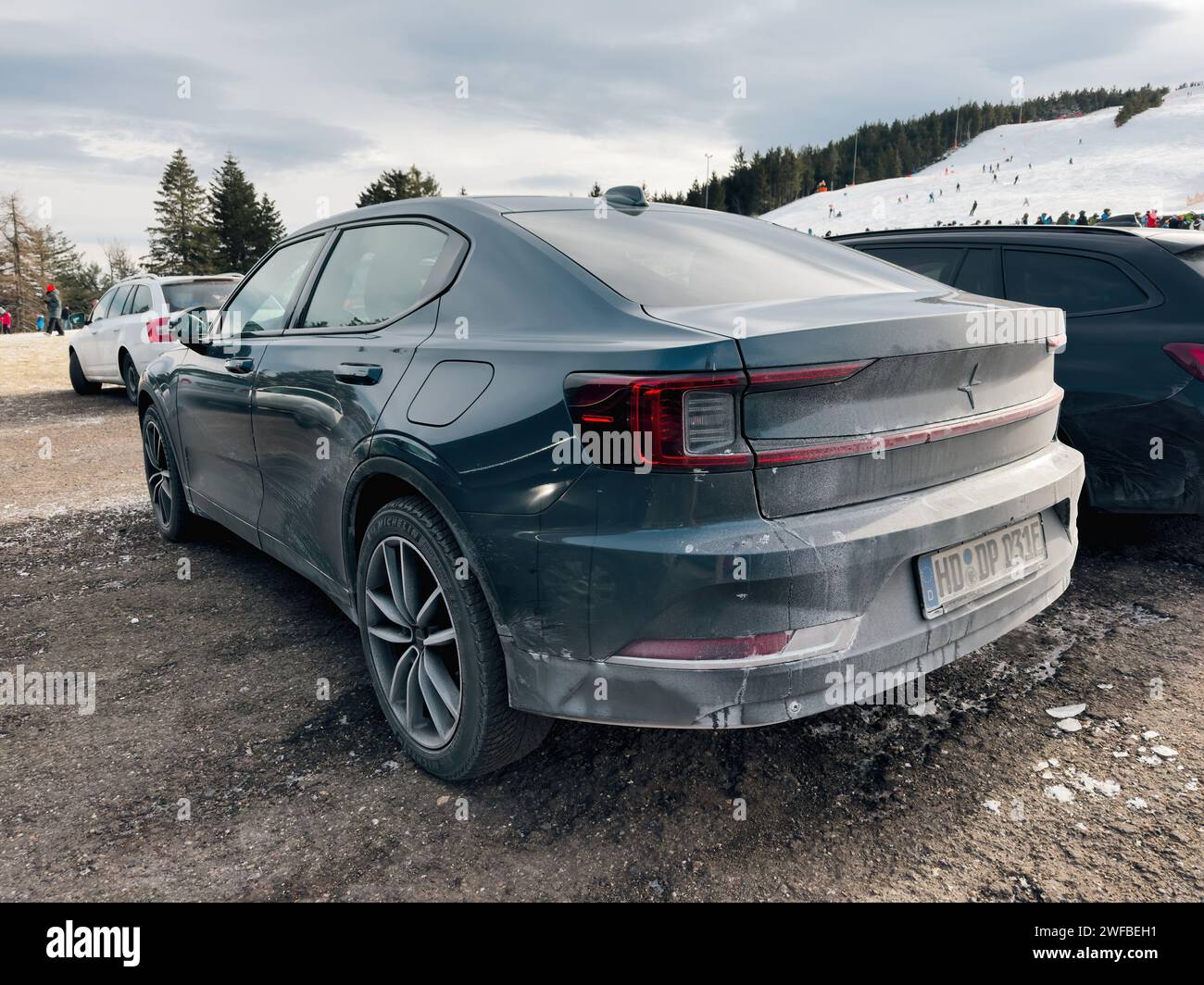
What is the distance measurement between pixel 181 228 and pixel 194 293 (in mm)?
68633

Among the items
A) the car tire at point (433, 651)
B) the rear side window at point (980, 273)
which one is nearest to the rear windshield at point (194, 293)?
the rear side window at point (980, 273)

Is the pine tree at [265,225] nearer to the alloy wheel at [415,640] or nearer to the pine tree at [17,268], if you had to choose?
the pine tree at [17,268]

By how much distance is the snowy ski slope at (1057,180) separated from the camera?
47.0 metres

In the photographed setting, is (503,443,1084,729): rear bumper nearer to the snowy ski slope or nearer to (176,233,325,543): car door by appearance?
(176,233,325,543): car door

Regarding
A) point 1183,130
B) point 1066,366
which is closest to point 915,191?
point 1183,130

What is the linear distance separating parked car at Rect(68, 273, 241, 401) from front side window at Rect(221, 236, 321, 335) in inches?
243

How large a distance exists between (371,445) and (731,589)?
48.0 inches

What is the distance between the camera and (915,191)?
205 feet

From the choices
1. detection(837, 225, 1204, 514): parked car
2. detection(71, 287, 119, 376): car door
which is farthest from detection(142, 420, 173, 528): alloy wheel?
detection(71, 287, 119, 376): car door

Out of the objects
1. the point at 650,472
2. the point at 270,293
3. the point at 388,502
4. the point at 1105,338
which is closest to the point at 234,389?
the point at 270,293

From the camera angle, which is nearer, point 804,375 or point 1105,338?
point 804,375

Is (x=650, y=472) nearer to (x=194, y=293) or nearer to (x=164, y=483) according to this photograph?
(x=164, y=483)

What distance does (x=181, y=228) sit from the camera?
69.4 meters
